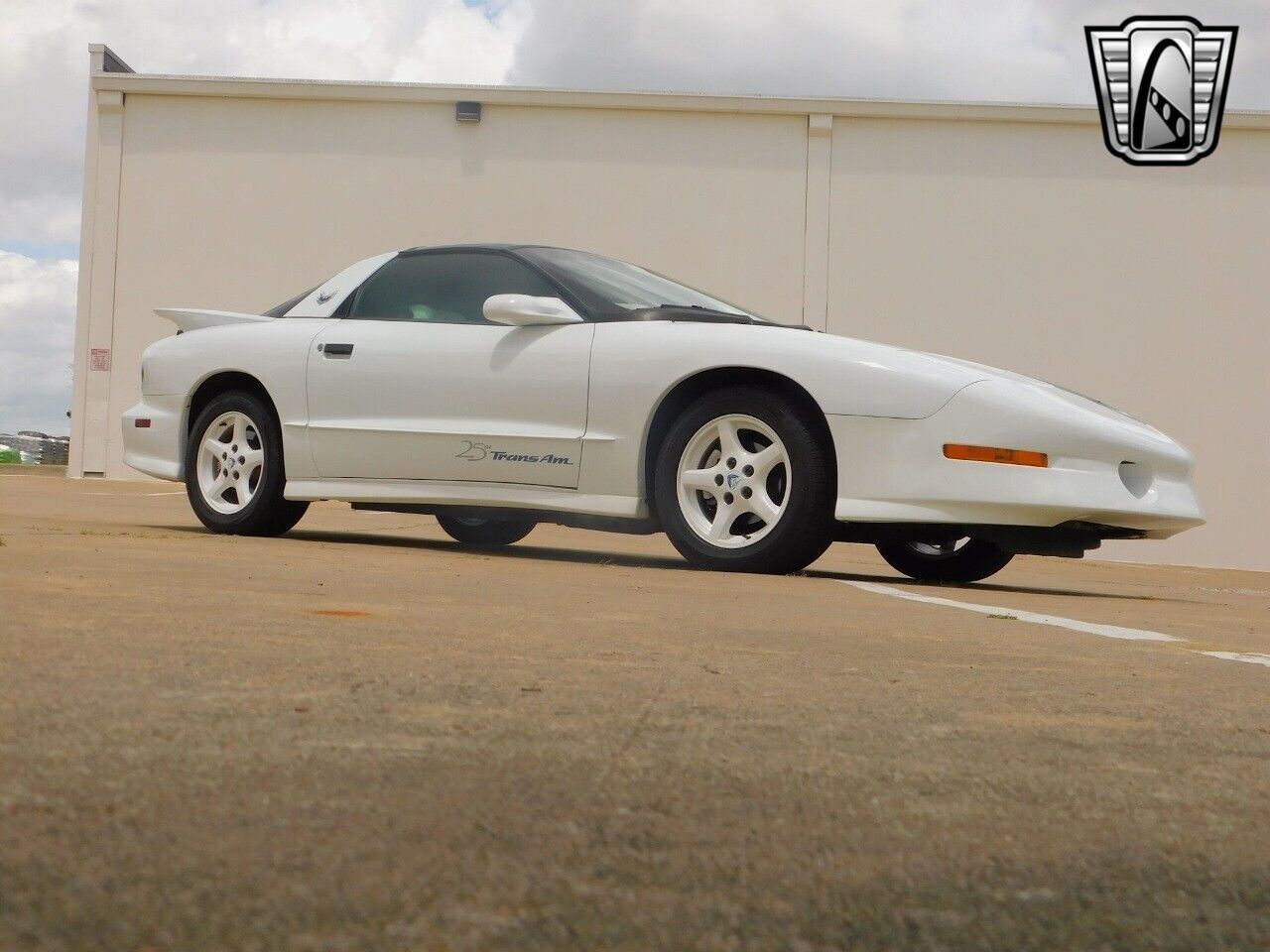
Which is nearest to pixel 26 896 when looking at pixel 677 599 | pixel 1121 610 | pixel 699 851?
pixel 699 851

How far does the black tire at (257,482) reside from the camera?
7.08 meters

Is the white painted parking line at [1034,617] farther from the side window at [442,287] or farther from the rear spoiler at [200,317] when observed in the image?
the rear spoiler at [200,317]

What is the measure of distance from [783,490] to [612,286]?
134cm

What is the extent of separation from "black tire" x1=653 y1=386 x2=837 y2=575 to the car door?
44cm

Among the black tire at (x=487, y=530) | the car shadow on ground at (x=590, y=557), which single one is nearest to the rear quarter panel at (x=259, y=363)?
the car shadow on ground at (x=590, y=557)

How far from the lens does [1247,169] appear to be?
1927cm

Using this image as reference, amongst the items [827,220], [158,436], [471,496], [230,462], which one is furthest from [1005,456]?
[827,220]

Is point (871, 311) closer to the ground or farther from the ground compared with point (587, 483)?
farther from the ground

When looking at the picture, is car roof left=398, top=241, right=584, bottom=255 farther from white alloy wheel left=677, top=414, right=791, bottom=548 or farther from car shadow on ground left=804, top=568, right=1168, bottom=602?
car shadow on ground left=804, top=568, right=1168, bottom=602

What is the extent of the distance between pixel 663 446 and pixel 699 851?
15.1 feet

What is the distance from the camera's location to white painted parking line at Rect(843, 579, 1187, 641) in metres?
4.04

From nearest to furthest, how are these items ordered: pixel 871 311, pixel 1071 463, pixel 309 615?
pixel 309 615
pixel 1071 463
pixel 871 311

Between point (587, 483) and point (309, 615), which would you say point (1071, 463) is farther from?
point (309, 615)

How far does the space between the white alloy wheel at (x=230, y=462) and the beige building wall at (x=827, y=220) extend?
39.9ft
